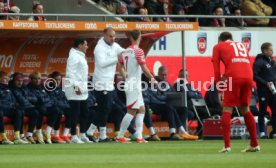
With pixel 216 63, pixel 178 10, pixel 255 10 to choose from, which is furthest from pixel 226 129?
pixel 255 10

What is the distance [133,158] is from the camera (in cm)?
1566

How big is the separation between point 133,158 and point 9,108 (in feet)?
26.9

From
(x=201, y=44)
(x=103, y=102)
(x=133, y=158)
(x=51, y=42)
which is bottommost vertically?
(x=133, y=158)

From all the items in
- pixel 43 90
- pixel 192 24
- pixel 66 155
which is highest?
pixel 192 24

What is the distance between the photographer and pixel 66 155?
16656 millimetres

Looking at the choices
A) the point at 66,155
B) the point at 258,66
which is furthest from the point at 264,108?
the point at 66,155

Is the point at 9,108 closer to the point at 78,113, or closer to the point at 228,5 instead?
the point at 78,113

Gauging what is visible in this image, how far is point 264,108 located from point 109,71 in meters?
5.00

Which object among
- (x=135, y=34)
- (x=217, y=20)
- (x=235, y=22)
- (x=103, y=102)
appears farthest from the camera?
(x=235, y=22)

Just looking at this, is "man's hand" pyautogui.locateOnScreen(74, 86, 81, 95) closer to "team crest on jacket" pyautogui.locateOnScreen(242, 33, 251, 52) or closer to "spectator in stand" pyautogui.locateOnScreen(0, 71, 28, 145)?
"spectator in stand" pyautogui.locateOnScreen(0, 71, 28, 145)

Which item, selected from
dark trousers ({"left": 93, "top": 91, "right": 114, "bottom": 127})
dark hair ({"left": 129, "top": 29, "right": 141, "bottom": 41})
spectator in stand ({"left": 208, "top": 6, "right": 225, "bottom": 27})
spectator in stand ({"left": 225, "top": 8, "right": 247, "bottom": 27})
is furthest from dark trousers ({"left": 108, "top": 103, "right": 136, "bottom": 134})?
spectator in stand ({"left": 225, "top": 8, "right": 247, "bottom": 27})

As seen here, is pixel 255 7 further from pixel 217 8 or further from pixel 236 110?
pixel 236 110

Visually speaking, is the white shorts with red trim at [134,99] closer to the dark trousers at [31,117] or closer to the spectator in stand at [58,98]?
the spectator in stand at [58,98]

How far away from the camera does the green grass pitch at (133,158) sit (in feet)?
45.6
